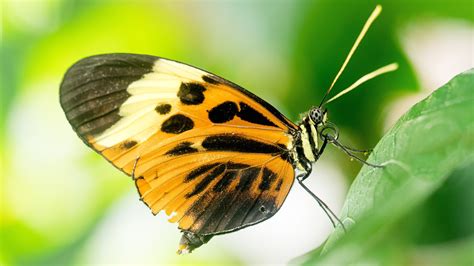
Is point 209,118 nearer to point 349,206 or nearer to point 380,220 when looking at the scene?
point 349,206

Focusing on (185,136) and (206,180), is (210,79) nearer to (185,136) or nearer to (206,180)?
(185,136)

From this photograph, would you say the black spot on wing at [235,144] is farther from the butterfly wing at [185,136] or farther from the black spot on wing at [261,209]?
the black spot on wing at [261,209]

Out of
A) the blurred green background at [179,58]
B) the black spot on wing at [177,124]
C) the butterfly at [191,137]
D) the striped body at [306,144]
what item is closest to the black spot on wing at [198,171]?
the butterfly at [191,137]

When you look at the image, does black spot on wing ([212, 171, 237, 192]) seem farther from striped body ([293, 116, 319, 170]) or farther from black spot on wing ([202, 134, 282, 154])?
striped body ([293, 116, 319, 170])

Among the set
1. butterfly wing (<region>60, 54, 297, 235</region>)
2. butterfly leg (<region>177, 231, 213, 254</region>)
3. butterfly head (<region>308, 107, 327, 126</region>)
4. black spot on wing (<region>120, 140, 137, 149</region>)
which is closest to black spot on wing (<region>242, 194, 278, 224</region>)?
butterfly wing (<region>60, 54, 297, 235</region>)

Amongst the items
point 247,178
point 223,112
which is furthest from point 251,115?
point 247,178

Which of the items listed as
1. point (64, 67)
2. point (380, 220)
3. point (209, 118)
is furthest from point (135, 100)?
point (380, 220)
